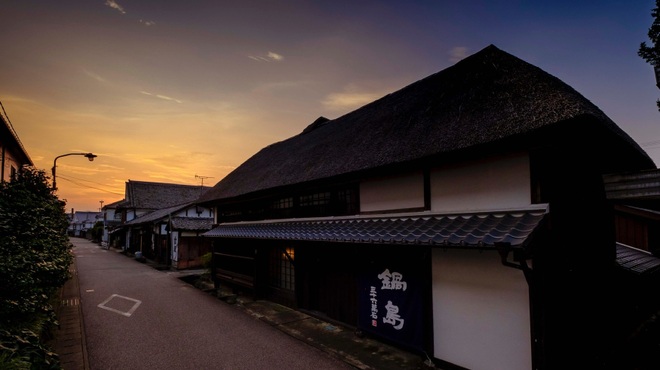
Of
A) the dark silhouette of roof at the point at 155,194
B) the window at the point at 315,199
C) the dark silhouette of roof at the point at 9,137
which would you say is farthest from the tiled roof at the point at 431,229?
the dark silhouette of roof at the point at 155,194

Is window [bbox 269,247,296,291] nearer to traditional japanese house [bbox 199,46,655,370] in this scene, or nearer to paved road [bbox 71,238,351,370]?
traditional japanese house [bbox 199,46,655,370]

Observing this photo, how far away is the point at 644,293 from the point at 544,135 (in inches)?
338

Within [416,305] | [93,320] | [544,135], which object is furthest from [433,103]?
[93,320]

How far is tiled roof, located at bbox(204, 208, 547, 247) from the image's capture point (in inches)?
206

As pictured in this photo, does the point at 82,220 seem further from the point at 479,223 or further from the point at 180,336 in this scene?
the point at 479,223

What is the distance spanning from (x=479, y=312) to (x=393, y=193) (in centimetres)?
327

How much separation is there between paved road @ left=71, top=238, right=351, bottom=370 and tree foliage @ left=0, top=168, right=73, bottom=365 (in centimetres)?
176

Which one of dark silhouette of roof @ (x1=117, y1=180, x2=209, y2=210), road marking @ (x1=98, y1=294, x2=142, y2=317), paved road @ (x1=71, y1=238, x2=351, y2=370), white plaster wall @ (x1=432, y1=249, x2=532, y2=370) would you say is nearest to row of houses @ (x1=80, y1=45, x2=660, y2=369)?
white plaster wall @ (x1=432, y1=249, x2=532, y2=370)

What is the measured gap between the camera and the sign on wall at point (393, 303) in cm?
724

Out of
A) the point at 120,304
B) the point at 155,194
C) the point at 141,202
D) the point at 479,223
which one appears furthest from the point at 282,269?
the point at 155,194

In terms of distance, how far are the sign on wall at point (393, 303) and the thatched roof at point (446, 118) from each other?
8.68 ft

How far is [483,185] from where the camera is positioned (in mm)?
6426

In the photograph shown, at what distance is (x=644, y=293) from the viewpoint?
9930 millimetres

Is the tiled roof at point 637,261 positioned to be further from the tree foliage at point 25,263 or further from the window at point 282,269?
the tree foliage at point 25,263
